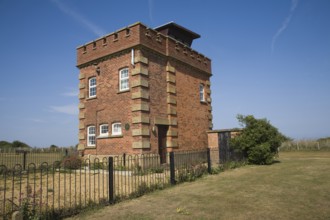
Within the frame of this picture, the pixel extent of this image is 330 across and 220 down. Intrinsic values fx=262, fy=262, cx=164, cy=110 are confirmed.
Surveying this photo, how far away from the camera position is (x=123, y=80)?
1791 cm

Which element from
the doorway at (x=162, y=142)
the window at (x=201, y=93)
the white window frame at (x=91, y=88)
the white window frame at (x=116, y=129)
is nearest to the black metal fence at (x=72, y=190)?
the doorway at (x=162, y=142)

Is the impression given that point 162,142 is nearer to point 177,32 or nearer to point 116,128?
point 116,128

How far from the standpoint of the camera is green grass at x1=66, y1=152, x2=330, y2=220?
6.54 metres

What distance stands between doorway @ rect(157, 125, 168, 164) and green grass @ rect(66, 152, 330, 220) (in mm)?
7132

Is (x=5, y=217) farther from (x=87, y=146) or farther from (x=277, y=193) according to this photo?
(x=87, y=146)

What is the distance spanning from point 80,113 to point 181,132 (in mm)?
7967

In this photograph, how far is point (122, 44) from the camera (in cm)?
1777

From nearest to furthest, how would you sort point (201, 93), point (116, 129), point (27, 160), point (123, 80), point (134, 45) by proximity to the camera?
point (134, 45), point (116, 129), point (123, 80), point (201, 93), point (27, 160)

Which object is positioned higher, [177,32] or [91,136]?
[177,32]

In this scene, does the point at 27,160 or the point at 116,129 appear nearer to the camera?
the point at 116,129

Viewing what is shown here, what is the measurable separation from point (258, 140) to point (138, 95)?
8449 mm

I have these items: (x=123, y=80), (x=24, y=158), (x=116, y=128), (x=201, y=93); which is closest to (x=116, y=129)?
(x=116, y=128)

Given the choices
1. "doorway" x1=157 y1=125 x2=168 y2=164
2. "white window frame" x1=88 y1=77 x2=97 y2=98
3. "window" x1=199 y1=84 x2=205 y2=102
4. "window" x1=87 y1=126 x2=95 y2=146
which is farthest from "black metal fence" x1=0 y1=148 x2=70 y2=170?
"window" x1=199 y1=84 x2=205 y2=102

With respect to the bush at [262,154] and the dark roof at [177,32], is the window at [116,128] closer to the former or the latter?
the bush at [262,154]
